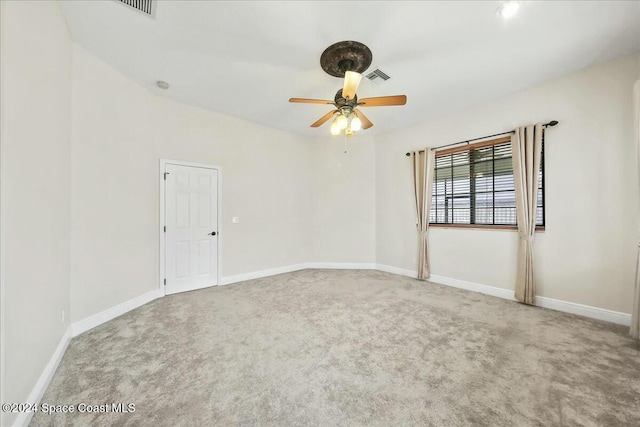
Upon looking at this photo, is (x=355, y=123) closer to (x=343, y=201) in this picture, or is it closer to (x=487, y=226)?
(x=487, y=226)

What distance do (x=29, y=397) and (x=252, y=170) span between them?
3.74 meters

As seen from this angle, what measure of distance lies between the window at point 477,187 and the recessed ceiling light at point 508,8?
1968mm

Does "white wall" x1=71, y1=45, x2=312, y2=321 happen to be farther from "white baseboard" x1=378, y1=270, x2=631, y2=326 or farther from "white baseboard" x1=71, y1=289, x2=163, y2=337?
"white baseboard" x1=378, y1=270, x2=631, y2=326

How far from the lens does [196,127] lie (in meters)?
3.97

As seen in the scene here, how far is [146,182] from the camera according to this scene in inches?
134

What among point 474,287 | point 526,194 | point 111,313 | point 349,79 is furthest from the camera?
point 474,287

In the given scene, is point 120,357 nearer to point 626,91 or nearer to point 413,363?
point 413,363

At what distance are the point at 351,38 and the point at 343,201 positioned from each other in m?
3.42

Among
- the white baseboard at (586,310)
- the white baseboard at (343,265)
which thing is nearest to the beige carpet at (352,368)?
the white baseboard at (586,310)

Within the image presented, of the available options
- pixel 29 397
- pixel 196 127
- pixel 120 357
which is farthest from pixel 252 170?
pixel 29 397

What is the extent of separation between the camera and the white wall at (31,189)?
53.7 inches

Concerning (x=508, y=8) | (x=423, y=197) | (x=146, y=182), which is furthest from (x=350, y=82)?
(x=146, y=182)

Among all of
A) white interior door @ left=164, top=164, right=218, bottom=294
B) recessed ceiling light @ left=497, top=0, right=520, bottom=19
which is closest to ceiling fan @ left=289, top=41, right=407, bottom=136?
recessed ceiling light @ left=497, top=0, right=520, bottom=19

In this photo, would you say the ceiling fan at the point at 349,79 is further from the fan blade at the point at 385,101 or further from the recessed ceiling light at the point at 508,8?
the recessed ceiling light at the point at 508,8
